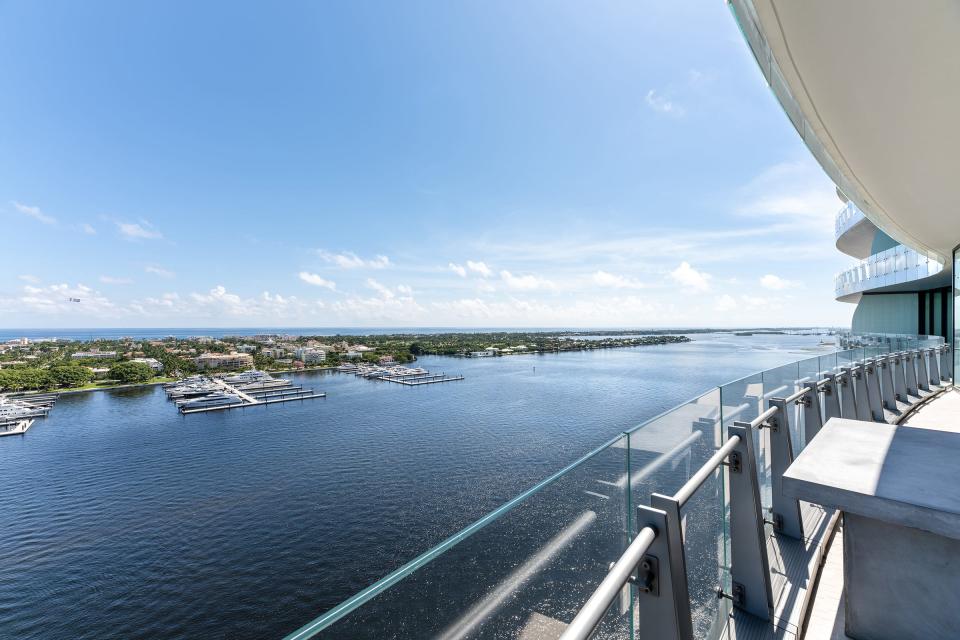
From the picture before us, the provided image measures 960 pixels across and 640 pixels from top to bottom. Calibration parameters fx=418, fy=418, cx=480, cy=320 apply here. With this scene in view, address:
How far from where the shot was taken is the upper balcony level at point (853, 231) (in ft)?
69.1

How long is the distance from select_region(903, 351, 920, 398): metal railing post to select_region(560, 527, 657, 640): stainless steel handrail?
903 cm

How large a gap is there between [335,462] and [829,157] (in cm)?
2790

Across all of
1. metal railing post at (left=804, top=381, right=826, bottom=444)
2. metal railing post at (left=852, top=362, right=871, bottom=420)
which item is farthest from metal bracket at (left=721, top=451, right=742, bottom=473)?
metal railing post at (left=852, top=362, right=871, bottom=420)

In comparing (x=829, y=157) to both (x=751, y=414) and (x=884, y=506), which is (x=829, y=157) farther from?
(x=884, y=506)

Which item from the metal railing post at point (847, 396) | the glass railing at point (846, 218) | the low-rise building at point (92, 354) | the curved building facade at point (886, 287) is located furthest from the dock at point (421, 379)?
the low-rise building at point (92, 354)

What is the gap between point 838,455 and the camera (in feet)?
6.38

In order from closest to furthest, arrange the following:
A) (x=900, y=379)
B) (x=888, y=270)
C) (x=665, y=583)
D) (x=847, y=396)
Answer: (x=665, y=583), (x=847, y=396), (x=900, y=379), (x=888, y=270)

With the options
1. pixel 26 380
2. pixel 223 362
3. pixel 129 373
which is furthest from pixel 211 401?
pixel 223 362

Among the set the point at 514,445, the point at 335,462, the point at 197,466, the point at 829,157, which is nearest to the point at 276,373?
the point at 197,466

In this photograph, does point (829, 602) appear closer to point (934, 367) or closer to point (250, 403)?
point (934, 367)

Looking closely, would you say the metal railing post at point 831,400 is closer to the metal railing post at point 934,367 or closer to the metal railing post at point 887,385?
the metal railing post at point 887,385

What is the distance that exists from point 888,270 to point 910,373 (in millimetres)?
16148

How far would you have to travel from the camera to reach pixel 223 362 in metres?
78.7

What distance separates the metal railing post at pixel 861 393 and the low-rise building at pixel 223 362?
88972mm
